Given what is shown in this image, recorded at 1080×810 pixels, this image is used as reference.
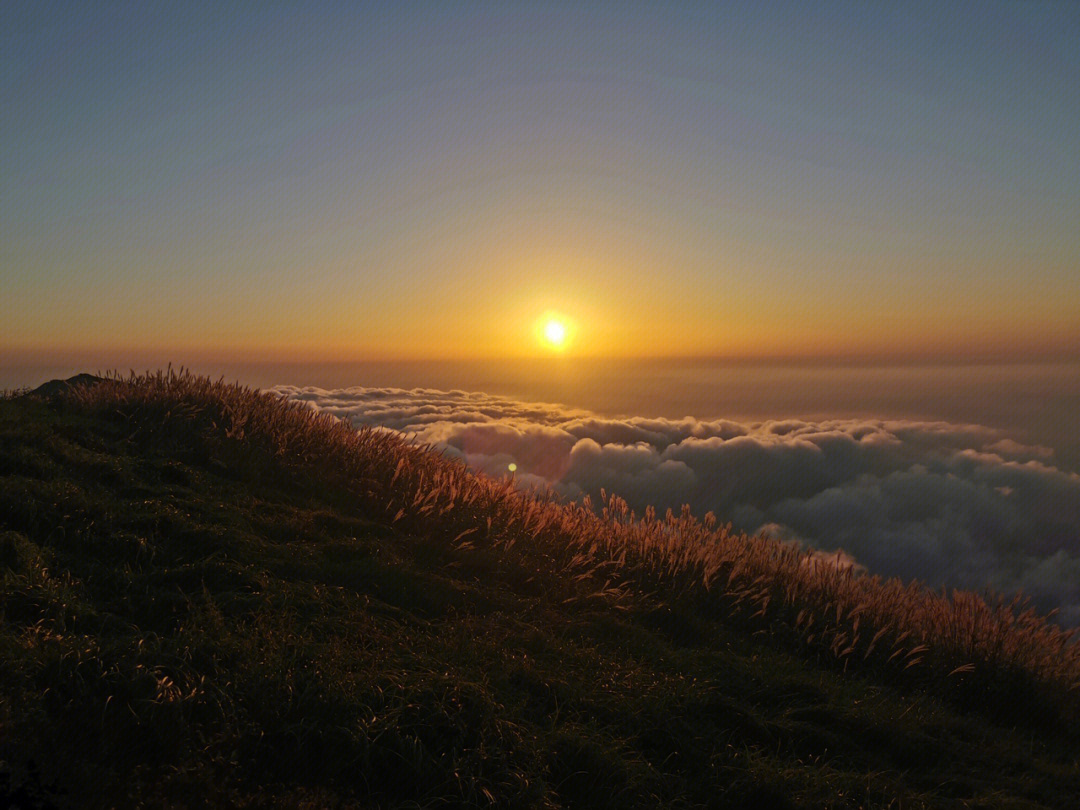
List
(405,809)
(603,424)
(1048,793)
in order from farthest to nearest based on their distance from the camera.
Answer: (603,424) < (1048,793) < (405,809)

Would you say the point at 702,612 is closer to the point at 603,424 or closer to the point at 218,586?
the point at 218,586

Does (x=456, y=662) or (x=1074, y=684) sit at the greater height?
(x=456, y=662)

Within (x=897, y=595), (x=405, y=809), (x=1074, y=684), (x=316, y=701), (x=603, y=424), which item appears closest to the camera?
(x=405, y=809)

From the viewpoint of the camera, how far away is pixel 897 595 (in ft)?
26.9

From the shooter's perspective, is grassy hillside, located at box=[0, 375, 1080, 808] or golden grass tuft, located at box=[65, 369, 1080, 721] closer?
grassy hillside, located at box=[0, 375, 1080, 808]

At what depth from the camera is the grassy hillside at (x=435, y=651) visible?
3.82 metres

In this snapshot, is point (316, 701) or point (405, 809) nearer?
point (405, 809)

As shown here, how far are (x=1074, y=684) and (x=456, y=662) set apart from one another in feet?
18.3

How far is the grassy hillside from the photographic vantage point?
12.5 feet

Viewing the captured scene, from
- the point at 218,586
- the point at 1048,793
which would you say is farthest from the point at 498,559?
the point at 1048,793

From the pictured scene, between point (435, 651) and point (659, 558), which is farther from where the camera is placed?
point (659, 558)

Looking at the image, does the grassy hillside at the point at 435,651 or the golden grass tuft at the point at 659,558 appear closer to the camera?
the grassy hillside at the point at 435,651

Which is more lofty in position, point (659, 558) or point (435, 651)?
point (435, 651)

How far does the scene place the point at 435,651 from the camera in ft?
17.1
